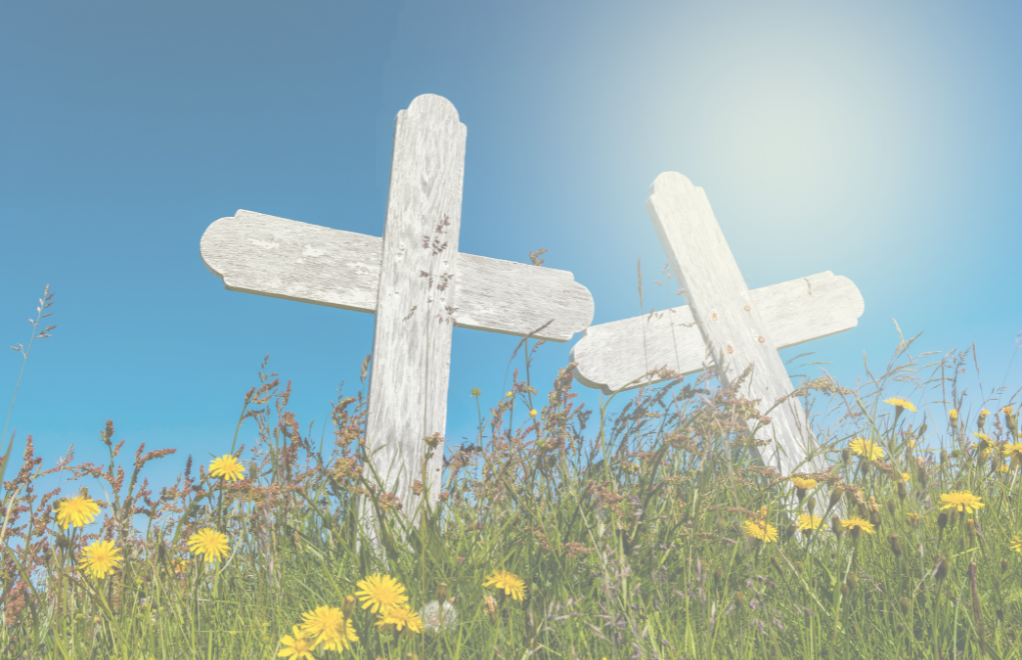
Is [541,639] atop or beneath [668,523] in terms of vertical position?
beneath

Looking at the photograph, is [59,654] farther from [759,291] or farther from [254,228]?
[759,291]

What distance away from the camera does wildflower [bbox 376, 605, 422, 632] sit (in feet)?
3.96

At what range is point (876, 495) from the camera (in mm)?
2578

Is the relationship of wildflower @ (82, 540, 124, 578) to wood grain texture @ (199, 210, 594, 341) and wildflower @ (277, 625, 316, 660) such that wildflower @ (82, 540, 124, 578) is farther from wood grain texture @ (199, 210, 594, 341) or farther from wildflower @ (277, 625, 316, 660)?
wood grain texture @ (199, 210, 594, 341)

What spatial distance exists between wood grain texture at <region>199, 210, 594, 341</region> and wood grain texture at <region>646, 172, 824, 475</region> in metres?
1.13

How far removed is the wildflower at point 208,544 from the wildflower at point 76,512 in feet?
0.93

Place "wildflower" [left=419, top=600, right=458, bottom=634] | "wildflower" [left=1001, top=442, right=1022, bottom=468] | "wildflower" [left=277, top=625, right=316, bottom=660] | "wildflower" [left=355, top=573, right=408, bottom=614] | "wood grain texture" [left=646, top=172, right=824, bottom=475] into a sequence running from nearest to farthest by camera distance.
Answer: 1. "wildflower" [left=277, top=625, right=316, bottom=660]
2. "wildflower" [left=355, top=573, right=408, bottom=614]
3. "wildflower" [left=419, top=600, right=458, bottom=634]
4. "wildflower" [left=1001, top=442, right=1022, bottom=468]
5. "wood grain texture" [left=646, top=172, right=824, bottom=475]

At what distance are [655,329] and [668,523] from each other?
85.2 inches

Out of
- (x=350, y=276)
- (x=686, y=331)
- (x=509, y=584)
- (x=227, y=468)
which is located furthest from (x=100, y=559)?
(x=686, y=331)

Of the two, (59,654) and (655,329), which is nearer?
(59,654)

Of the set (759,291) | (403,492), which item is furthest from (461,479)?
(759,291)

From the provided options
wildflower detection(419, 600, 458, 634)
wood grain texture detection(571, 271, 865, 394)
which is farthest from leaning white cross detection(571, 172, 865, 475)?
wildflower detection(419, 600, 458, 634)

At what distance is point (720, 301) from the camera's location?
14.5ft

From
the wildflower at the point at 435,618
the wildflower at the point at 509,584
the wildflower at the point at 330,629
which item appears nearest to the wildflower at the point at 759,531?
the wildflower at the point at 509,584
